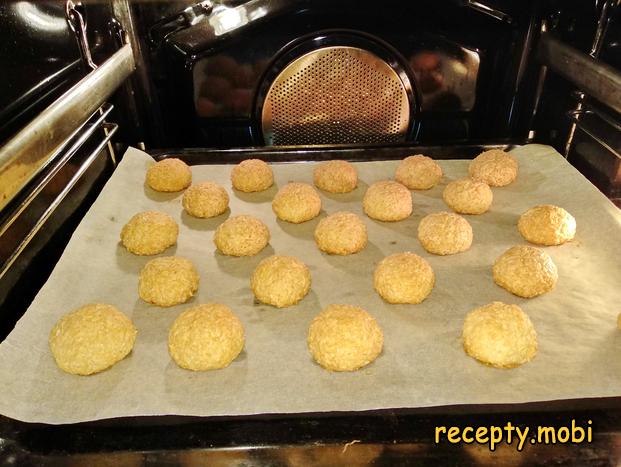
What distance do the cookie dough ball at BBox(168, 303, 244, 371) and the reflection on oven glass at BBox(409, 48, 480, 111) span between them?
1.29 m

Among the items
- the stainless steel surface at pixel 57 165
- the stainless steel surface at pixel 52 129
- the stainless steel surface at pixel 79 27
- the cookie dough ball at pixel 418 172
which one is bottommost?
the cookie dough ball at pixel 418 172

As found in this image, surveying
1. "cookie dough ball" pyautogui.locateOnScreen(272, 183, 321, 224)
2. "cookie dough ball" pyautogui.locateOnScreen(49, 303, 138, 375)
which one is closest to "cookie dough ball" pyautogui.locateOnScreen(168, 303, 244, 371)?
"cookie dough ball" pyautogui.locateOnScreen(49, 303, 138, 375)

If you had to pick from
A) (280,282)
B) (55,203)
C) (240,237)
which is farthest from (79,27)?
(280,282)

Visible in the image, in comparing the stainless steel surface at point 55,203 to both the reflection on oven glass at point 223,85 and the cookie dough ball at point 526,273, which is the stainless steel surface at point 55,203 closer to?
the reflection on oven glass at point 223,85

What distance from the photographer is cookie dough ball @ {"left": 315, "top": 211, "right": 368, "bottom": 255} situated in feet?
6.05

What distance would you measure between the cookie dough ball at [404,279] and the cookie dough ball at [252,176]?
0.72 meters

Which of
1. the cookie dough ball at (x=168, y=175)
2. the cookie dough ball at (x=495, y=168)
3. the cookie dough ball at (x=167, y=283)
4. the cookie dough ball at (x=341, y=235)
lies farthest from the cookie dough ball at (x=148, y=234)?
the cookie dough ball at (x=495, y=168)

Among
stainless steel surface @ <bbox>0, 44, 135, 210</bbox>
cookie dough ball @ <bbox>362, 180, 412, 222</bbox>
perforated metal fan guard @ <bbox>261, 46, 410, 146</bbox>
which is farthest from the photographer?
perforated metal fan guard @ <bbox>261, 46, 410, 146</bbox>

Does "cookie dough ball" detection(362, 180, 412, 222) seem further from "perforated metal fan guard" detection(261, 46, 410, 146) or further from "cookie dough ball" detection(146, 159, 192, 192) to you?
"cookie dough ball" detection(146, 159, 192, 192)

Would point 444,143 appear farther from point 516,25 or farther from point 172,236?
point 172,236

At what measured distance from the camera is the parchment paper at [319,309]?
4.25 feet

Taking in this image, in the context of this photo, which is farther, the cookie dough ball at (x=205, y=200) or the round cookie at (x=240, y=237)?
the cookie dough ball at (x=205, y=200)

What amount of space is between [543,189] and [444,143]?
46 centimetres

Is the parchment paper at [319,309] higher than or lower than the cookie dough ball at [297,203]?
lower
